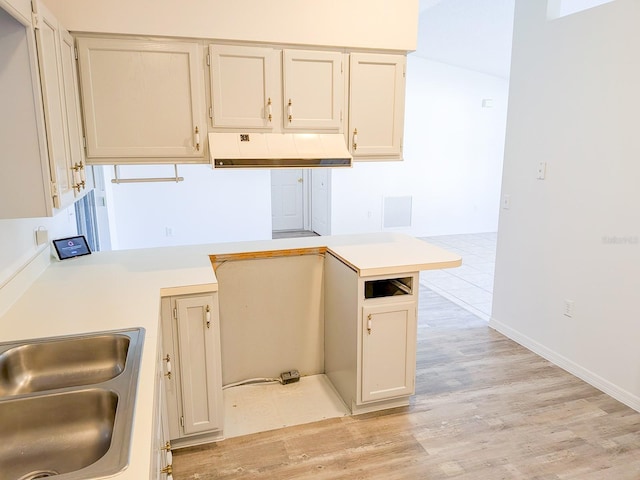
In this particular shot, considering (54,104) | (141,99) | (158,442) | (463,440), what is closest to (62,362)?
(158,442)

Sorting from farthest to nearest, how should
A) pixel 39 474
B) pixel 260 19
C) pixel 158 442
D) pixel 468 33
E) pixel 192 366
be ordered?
pixel 468 33
pixel 260 19
pixel 192 366
pixel 158 442
pixel 39 474

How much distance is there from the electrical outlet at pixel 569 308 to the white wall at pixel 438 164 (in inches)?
165

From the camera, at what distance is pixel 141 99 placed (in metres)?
2.33

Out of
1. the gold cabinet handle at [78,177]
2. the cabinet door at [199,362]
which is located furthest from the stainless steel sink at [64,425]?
the gold cabinet handle at [78,177]

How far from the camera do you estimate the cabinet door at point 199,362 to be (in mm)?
2166

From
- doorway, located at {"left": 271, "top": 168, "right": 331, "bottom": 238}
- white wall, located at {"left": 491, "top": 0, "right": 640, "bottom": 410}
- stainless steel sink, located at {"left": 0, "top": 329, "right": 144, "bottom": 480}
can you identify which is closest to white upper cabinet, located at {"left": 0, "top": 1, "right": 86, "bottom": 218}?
stainless steel sink, located at {"left": 0, "top": 329, "right": 144, "bottom": 480}

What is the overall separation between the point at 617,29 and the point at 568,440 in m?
2.32

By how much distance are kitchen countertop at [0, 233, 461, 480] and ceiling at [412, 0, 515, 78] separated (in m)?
3.15

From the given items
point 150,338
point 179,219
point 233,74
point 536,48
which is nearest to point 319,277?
point 233,74

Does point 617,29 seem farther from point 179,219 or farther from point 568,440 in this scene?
point 179,219

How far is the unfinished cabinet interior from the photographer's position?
2467 mm

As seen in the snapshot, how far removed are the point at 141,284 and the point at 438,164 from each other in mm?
6085

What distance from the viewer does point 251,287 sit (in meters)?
2.82

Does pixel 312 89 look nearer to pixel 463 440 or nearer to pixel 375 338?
pixel 375 338
